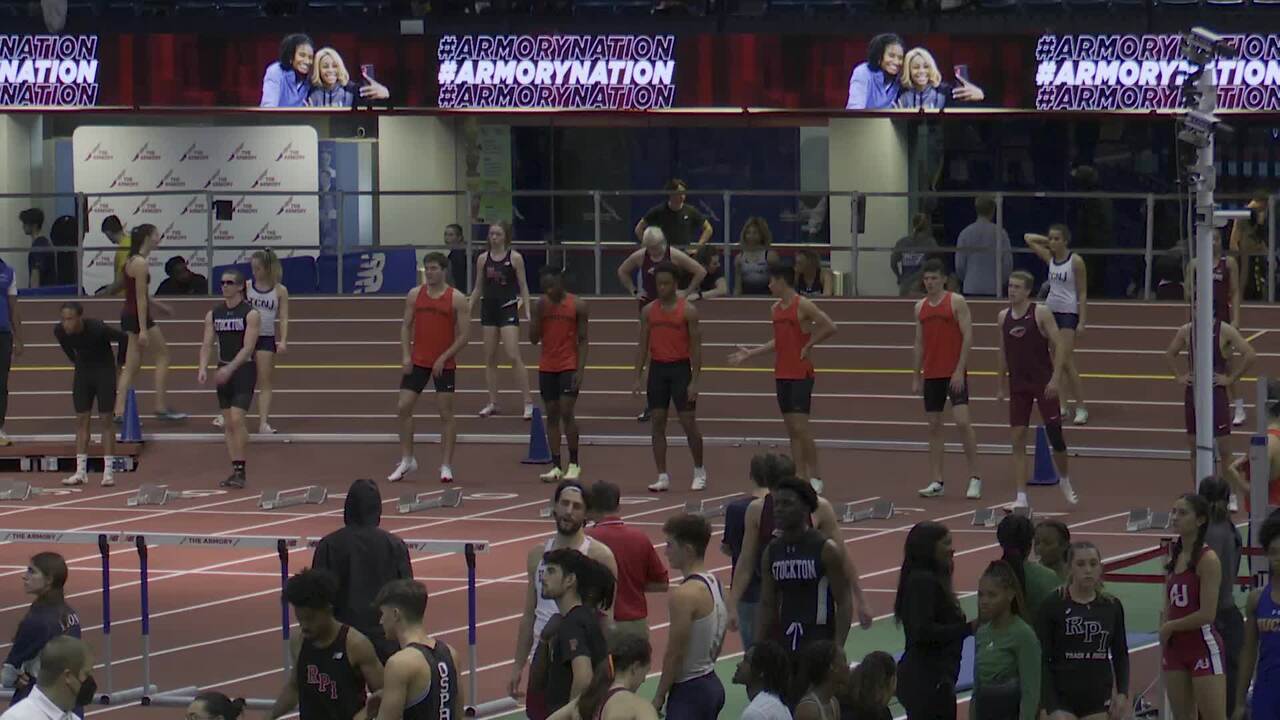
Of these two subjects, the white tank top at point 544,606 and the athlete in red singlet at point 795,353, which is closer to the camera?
the white tank top at point 544,606

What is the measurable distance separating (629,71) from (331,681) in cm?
2208

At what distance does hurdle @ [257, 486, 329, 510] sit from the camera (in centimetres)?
1919

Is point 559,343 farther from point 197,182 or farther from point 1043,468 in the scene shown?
point 197,182

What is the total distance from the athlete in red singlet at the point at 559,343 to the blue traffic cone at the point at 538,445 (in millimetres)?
1557

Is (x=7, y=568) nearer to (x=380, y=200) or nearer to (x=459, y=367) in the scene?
(x=459, y=367)

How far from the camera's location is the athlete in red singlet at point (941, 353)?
730 inches

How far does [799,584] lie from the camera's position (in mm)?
10234

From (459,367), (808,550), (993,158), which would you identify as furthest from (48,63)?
(808,550)

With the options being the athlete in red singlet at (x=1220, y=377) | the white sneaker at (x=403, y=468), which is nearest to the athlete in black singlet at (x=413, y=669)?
the athlete in red singlet at (x=1220, y=377)

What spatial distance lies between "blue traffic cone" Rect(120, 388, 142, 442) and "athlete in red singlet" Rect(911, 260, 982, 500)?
8029mm

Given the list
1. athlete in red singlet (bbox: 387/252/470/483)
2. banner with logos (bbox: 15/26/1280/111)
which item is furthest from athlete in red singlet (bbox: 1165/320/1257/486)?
banner with logos (bbox: 15/26/1280/111)

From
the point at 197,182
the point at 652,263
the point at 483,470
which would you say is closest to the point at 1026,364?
the point at 652,263

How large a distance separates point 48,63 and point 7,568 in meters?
16.1

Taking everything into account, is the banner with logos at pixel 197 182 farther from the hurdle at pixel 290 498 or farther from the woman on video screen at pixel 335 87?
the hurdle at pixel 290 498
